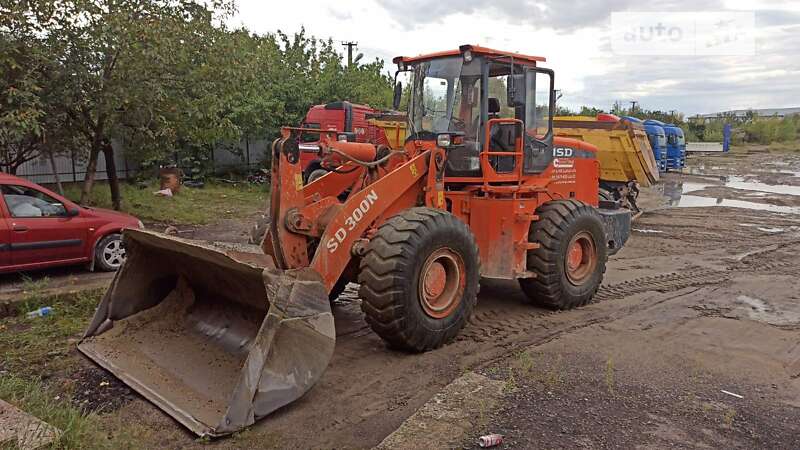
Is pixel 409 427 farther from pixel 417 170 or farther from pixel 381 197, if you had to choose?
pixel 417 170

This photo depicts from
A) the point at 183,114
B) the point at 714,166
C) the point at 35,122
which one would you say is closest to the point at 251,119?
the point at 183,114

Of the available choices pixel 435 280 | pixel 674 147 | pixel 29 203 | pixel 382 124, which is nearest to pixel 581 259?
pixel 435 280

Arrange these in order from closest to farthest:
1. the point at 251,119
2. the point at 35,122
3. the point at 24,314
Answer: the point at 24,314
the point at 35,122
the point at 251,119

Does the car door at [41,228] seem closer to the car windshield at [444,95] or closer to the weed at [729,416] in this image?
the car windshield at [444,95]

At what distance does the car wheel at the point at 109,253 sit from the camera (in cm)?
853

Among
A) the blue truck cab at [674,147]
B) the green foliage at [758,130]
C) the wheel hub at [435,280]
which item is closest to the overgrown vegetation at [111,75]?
the wheel hub at [435,280]

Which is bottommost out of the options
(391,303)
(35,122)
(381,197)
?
(391,303)

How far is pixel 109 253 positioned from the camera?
8.64 meters

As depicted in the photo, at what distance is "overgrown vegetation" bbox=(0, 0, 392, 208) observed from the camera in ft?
30.8

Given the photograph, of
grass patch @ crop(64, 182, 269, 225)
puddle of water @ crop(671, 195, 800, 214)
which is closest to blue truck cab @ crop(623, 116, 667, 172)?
puddle of water @ crop(671, 195, 800, 214)

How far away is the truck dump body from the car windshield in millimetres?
8024

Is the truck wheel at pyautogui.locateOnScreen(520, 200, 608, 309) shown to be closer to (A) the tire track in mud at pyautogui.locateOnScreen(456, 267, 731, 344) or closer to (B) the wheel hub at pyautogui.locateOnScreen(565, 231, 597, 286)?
(B) the wheel hub at pyautogui.locateOnScreen(565, 231, 597, 286)

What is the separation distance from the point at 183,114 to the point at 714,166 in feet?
96.8

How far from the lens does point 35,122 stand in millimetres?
8922
